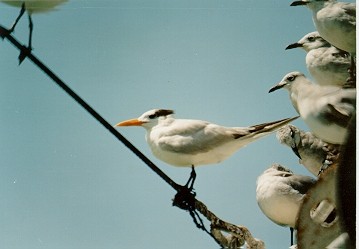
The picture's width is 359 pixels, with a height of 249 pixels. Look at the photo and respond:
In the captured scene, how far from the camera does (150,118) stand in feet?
6.44

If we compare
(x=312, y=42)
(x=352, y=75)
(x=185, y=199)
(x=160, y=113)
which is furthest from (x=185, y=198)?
(x=312, y=42)

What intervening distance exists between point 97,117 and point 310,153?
929mm

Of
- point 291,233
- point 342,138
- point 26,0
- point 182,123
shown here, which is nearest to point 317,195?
point 342,138

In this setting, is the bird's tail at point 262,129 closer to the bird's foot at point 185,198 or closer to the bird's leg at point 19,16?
the bird's foot at point 185,198

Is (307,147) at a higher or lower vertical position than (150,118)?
lower

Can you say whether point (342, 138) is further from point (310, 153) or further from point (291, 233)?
point (310, 153)

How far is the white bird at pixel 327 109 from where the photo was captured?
5.61ft

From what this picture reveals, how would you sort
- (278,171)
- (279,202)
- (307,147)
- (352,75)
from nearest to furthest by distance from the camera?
(352,75), (279,202), (278,171), (307,147)

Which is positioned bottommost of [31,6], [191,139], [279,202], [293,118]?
[279,202]

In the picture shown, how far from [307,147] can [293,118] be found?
50cm

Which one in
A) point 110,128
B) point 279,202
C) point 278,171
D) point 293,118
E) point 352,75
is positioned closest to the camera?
point 110,128

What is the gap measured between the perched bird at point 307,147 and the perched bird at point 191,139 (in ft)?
1.22

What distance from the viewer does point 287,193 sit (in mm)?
1934

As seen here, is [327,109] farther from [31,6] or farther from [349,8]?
[31,6]
